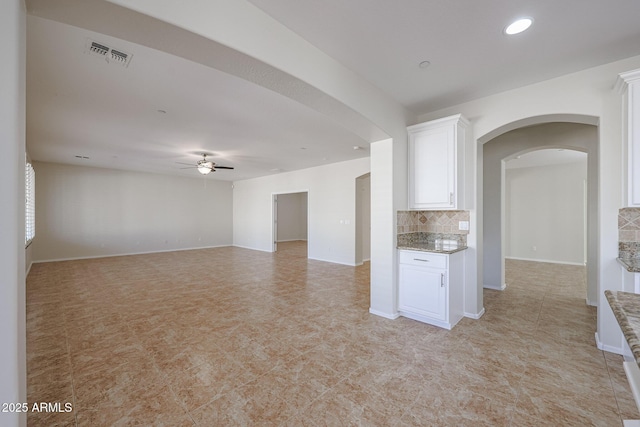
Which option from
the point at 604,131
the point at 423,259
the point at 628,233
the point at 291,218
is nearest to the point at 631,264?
the point at 628,233

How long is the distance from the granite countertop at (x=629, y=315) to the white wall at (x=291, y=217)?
11770mm

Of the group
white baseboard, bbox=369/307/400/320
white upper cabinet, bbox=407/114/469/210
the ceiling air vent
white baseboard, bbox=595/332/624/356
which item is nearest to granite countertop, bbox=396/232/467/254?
white upper cabinet, bbox=407/114/469/210

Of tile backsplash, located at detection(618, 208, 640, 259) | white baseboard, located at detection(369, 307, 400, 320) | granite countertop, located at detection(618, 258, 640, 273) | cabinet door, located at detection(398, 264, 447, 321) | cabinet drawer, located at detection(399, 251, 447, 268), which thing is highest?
tile backsplash, located at detection(618, 208, 640, 259)

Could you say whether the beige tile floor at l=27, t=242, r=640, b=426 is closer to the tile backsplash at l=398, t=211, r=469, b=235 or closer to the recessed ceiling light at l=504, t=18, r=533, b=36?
the tile backsplash at l=398, t=211, r=469, b=235

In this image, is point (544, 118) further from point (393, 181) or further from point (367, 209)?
point (367, 209)

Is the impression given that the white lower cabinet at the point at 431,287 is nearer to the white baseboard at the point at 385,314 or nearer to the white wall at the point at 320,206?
the white baseboard at the point at 385,314

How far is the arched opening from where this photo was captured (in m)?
3.45

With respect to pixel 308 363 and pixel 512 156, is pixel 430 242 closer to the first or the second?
pixel 512 156

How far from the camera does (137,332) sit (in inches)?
119

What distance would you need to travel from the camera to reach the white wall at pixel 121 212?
7.21 m

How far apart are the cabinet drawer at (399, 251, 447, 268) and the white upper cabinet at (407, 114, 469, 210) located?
620 mm

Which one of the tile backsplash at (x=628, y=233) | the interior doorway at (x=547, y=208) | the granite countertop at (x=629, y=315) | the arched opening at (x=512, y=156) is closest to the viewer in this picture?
the granite countertop at (x=629, y=315)

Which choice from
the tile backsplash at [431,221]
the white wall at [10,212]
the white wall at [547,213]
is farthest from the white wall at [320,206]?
the white wall at [10,212]

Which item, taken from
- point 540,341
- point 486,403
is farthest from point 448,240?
point 486,403
